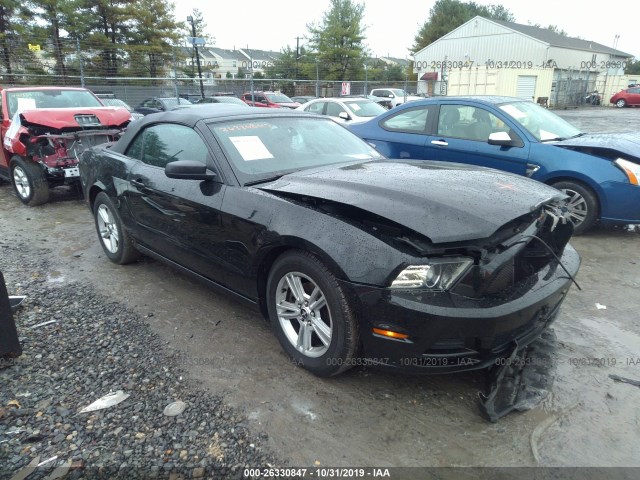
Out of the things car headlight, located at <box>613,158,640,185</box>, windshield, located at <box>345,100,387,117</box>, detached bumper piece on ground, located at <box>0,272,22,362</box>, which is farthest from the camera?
windshield, located at <box>345,100,387,117</box>

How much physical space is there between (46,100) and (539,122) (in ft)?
25.1

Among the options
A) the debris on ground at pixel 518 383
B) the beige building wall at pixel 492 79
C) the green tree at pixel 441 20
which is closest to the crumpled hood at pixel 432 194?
the debris on ground at pixel 518 383

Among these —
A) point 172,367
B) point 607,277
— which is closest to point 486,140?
point 607,277

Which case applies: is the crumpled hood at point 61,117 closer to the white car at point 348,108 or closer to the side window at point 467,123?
the side window at point 467,123

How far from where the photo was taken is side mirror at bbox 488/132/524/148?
5.31 metres

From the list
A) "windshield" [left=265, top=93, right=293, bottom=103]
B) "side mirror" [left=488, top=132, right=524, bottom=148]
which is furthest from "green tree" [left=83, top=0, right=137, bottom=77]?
"side mirror" [left=488, top=132, right=524, bottom=148]

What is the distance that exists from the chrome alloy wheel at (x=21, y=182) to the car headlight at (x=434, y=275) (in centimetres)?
674

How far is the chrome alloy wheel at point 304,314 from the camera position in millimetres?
2641

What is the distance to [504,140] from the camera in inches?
209

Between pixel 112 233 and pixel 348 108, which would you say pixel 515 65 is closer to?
pixel 348 108

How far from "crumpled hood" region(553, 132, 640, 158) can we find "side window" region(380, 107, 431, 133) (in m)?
1.70

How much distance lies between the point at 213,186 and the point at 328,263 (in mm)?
1188

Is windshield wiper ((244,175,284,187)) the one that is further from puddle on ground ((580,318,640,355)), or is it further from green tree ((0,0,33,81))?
green tree ((0,0,33,81))

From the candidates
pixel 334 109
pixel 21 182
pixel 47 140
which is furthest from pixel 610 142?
pixel 334 109
